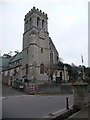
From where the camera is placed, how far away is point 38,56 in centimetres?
5697

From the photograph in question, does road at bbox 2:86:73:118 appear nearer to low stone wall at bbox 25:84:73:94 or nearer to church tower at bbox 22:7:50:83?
low stone wall at bbox 25:84:73:94

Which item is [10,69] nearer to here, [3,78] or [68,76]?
[3,78]

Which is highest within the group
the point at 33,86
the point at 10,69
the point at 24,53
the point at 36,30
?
the point at 36,30

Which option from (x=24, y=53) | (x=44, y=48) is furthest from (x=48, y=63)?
(x=24, y=53)

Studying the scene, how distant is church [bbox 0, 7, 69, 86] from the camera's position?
55.1m

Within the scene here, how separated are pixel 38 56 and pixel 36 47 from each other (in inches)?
112

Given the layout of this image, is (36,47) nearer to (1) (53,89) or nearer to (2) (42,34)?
(2) (42,34)

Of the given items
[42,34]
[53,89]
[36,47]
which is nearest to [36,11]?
[42,34]

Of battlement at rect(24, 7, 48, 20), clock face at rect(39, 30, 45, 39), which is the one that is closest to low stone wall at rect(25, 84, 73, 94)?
clock face at rect(39, 30, 45, 39)

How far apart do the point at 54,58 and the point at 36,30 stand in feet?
39.3

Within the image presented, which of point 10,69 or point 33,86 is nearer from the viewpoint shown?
point 33,86

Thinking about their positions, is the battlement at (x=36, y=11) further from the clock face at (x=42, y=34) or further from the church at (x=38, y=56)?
the clock face at (x=42, y=34)

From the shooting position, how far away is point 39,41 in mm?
59000

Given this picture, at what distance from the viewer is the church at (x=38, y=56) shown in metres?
55.1
